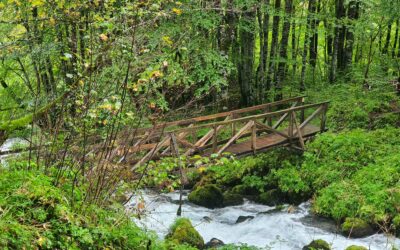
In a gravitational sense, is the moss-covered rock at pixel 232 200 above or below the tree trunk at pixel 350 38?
below

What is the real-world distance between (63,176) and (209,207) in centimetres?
721

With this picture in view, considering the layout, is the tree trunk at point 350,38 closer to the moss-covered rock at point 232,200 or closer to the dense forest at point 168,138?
the dense forest at point 168,138

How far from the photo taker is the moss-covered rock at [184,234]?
832cm

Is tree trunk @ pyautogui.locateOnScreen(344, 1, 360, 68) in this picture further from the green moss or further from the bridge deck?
the green moss

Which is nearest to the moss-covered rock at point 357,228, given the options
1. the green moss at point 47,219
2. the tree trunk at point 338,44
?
the green moss at point 47,219

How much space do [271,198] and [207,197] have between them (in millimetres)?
1740

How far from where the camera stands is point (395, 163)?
10.1 m

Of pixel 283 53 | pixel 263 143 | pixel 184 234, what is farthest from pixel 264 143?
pixel 283 53

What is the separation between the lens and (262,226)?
32.5 ft

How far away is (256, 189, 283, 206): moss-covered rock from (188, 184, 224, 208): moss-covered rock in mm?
1092

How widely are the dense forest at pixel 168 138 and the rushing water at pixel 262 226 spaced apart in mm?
49

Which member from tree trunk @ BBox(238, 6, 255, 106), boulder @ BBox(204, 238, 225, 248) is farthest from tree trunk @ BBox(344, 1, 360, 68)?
boulder @ BBox(204, 238, 225, 248)

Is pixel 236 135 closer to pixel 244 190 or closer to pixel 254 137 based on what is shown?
pixel 254 137

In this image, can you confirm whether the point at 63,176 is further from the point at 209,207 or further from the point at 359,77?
the point at 359,77
